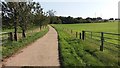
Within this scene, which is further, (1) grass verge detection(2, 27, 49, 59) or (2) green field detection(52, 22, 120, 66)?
(1) grass verge detection(2, 27, 49, 59)

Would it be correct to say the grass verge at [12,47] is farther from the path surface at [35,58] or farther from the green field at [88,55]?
the green field at [88,55]

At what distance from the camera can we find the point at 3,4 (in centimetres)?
2103

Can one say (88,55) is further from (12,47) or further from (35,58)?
(12,47)

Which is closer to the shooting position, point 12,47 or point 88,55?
point 88,55

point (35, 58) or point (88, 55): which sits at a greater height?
point (88, 55)

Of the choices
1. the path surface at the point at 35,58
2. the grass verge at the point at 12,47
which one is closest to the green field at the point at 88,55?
the path surface at the point at 35,58

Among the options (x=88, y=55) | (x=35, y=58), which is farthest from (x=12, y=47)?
(x=88, y=55)

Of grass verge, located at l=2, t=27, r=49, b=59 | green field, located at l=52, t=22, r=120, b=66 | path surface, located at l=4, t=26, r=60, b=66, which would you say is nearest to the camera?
green field, located at l=52, t=22, r=120, b=66

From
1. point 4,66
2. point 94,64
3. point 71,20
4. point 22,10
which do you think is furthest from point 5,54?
point 71,20

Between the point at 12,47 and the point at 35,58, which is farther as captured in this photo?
the point at 12,47

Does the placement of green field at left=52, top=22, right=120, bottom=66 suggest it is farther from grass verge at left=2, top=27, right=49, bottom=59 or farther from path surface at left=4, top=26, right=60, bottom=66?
grass verge at left=2, top=27, right=49, bottom=59

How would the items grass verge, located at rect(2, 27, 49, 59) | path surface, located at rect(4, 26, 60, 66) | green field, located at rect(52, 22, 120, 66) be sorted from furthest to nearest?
grass verge, located at rect(2, 27, 49, 59) → path surface, located at rect(4, 26, 60, 66) → green field, located at rect(52, 22, 120, 66)

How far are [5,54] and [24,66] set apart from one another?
Result: 3973 mm

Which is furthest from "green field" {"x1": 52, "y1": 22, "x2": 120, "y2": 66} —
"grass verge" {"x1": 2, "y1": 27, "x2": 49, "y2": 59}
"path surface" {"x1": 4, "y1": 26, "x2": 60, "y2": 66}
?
"grass verge" {"x1": 2, "y1": 27, "x2": 49, "y2": 59}
